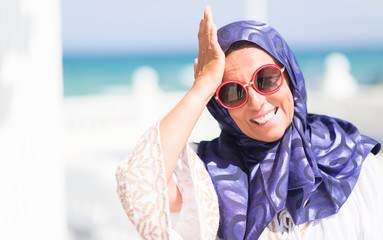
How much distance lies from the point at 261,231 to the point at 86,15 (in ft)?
148

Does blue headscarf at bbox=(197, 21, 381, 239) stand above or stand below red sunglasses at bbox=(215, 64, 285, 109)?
below

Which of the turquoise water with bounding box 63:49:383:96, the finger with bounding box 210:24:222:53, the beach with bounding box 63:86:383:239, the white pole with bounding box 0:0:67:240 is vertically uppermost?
the finger with bounding box 210:24:222:53

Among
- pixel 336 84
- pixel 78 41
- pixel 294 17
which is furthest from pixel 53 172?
pixel 294 17

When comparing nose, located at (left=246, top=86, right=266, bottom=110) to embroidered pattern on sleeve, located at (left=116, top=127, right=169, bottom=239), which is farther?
nose, located at (left=246, top=86, right=266, bottom=110)

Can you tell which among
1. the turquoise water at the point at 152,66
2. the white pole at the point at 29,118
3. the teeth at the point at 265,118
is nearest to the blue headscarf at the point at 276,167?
the teeth at the point at 265,118

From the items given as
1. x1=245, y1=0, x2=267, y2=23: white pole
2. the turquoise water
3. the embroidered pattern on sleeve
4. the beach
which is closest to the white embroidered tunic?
the embroidered pattern on sleeve

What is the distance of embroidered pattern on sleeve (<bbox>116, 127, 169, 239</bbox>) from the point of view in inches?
57.8

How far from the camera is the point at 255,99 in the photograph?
1.63 m

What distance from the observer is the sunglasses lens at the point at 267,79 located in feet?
5.35

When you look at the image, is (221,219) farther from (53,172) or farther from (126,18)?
(126,18)

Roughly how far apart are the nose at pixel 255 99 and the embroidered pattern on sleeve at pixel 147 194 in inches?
13.0

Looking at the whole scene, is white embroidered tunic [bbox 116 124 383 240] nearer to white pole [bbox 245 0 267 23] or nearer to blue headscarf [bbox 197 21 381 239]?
blue headscarf [bbox 197 21 381 239]

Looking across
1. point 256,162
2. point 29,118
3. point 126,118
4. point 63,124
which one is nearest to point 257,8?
point 126,118

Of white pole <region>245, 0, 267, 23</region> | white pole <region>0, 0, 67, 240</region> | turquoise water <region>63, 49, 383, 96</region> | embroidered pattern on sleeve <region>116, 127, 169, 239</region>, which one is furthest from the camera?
turquoise water <region>63, 49, 383, 96</region>
